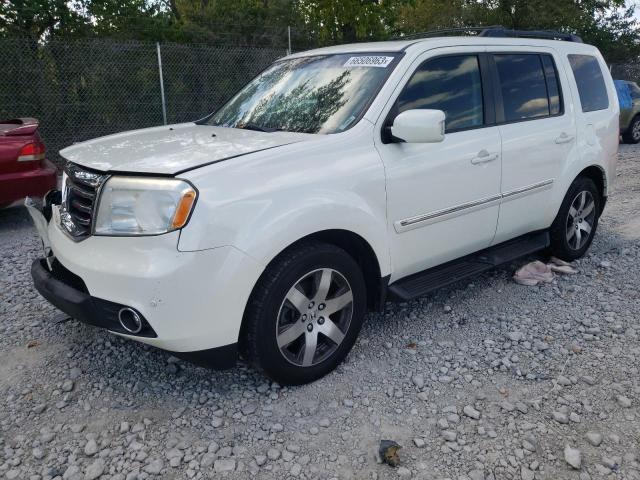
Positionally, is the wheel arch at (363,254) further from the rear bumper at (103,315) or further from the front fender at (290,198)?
the rear bumper at (103,315)

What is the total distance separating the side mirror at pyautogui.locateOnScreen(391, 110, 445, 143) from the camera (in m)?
3.07

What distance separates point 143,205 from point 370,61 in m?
1.77

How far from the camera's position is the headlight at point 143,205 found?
256 cm

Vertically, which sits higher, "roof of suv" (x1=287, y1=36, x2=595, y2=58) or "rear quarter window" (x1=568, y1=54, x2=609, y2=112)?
"roof of suv" (x1=287, y1=36, x2=595, y2=58)

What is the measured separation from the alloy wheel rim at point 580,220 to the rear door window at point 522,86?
0.90m

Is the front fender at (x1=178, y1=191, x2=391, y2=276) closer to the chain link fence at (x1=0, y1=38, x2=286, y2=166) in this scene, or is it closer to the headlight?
the headlight

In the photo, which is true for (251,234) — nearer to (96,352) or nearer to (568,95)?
(96,352)

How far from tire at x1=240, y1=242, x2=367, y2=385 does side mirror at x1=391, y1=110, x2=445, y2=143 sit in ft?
2.45

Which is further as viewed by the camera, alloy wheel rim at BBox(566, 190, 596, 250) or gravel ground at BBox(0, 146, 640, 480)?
alloy wheel rim at BBox(566, 190, 596, 250)

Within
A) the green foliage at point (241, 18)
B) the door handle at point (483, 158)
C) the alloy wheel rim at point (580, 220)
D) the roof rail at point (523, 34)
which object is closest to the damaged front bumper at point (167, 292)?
the door handle at point (483, 158)

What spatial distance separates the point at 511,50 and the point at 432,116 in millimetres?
1549

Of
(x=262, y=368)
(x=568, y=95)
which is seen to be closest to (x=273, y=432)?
(x=262, y=368)

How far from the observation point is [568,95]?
15.0 ft

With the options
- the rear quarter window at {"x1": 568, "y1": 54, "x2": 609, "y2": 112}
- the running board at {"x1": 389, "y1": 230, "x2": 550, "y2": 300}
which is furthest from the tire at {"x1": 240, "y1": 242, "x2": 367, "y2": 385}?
the rear quarter window at {"x1": 568, "y1": 54, "x2": 609, "y2": 112}
